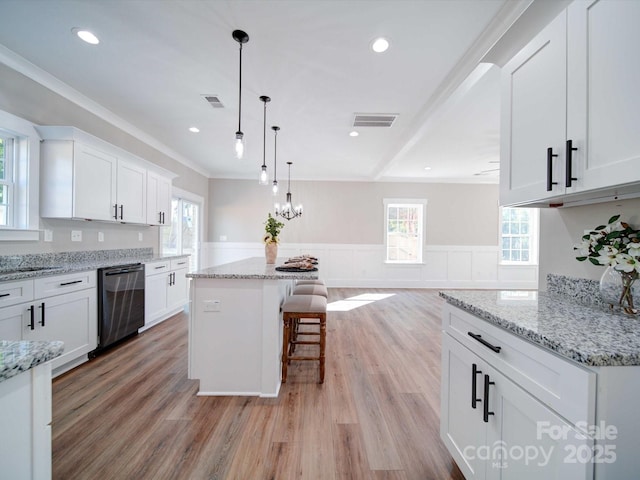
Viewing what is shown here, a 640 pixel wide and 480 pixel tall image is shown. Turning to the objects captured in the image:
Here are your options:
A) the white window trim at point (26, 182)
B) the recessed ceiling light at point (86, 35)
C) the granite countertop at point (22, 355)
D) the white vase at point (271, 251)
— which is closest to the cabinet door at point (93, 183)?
the white window trim at point (26, 182)

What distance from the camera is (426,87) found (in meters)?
2.68

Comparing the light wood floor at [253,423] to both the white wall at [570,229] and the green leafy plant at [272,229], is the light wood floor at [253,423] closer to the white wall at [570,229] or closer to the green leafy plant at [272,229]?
the white wall at [570,229]

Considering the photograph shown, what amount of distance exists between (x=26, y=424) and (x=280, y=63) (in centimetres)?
264

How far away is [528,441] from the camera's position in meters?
0.89

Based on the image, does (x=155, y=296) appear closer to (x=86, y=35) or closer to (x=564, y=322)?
(x=86, y=35)

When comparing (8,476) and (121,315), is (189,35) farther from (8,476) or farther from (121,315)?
(121,315)

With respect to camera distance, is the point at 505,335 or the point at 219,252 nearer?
the point at 505,335

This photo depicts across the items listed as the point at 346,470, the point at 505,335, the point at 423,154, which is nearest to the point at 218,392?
the point at 346,470

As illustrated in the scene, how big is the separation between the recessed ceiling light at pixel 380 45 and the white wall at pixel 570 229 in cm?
167

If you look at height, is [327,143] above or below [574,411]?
above

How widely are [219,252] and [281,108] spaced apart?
4312mm

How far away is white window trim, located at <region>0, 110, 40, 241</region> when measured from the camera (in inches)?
94.6

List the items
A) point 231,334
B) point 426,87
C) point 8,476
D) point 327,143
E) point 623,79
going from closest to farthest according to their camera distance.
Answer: point 8,476 → point 623,79 → point 231,334 → point 426,87 → point 327,143

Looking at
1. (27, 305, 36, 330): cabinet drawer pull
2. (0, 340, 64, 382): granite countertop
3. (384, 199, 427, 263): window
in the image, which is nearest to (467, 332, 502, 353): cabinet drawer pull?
(0, 340, 64, 382): granite countertop
